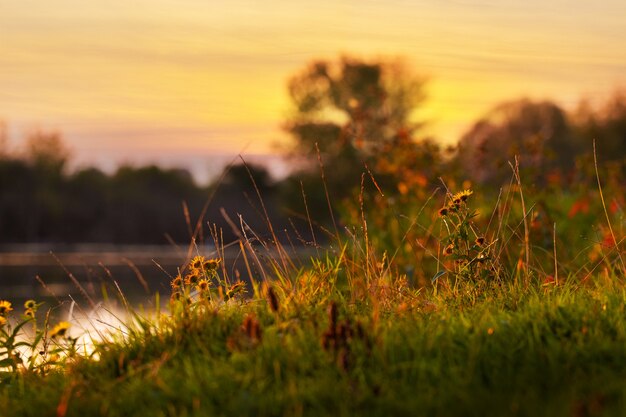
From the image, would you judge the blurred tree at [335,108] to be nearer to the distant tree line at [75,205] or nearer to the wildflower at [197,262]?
the distant tree line at [75,205]

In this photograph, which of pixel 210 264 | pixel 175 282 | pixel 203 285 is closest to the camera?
pixel 203 285

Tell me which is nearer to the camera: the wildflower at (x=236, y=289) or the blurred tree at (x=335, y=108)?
the wildflower at (x=236, y=289)

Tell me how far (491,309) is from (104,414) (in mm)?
1996

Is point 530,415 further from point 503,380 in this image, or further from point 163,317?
point 163,317

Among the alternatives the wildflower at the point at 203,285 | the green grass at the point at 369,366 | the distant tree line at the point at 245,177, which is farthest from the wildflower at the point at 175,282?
the distant tree line at the point at 245,177

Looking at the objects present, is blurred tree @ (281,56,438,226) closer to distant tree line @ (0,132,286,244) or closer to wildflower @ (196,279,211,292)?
distant tree line @ (0,132,286,244)

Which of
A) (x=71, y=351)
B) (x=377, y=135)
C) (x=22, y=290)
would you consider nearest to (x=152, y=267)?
(x=22, y=290)

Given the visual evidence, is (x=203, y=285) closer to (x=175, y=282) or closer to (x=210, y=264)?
(x=210, y=264)

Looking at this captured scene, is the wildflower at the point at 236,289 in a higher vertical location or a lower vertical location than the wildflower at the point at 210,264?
lower

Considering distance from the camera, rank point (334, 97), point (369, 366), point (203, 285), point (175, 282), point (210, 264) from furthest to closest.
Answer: point (334, 97) → point (175, 282) → point (210, 264) → point (203, 285) → point (369, 366)

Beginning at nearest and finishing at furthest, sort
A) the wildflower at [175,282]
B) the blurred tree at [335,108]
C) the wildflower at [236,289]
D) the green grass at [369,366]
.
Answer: the green grass at [369,366], the wildflower at [236,289], the wildflower at [175,282], the blurred tree at [335,108]

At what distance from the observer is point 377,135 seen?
29.6 m

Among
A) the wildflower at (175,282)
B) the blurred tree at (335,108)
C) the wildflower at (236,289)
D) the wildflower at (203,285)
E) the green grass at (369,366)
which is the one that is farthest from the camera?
the blurred tree at (335,108)

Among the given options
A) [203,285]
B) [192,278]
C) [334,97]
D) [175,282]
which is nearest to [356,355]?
[203,285]
